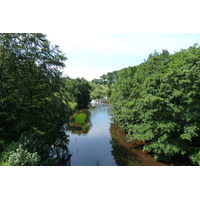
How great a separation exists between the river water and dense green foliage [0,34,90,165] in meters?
1.70

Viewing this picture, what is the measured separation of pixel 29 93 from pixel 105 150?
8.44 m

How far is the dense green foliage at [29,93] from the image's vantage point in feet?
29.0

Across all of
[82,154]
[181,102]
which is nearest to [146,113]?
[181,102]

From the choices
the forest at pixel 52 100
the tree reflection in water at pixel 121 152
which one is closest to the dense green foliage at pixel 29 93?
the forest at pixel 52 100

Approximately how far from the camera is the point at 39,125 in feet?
39.0

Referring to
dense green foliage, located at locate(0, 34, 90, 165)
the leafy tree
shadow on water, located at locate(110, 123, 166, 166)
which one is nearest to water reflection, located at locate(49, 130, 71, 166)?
dense green foliage, located at locate(0, 34, 90, 165)

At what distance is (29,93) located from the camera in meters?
10.4

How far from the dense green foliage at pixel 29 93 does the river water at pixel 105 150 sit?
1.70 metres

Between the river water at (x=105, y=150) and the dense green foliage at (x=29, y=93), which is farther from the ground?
the dense green foliage at (x=29, y=93)

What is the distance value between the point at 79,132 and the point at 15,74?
11.8 metres

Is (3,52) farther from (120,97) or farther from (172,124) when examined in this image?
(120,97)

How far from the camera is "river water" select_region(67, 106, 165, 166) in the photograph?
1206 cm

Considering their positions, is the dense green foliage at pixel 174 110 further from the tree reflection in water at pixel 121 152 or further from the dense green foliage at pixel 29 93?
the dense green foliage at pixel 29 93

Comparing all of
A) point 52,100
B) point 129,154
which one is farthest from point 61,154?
point 129,154
